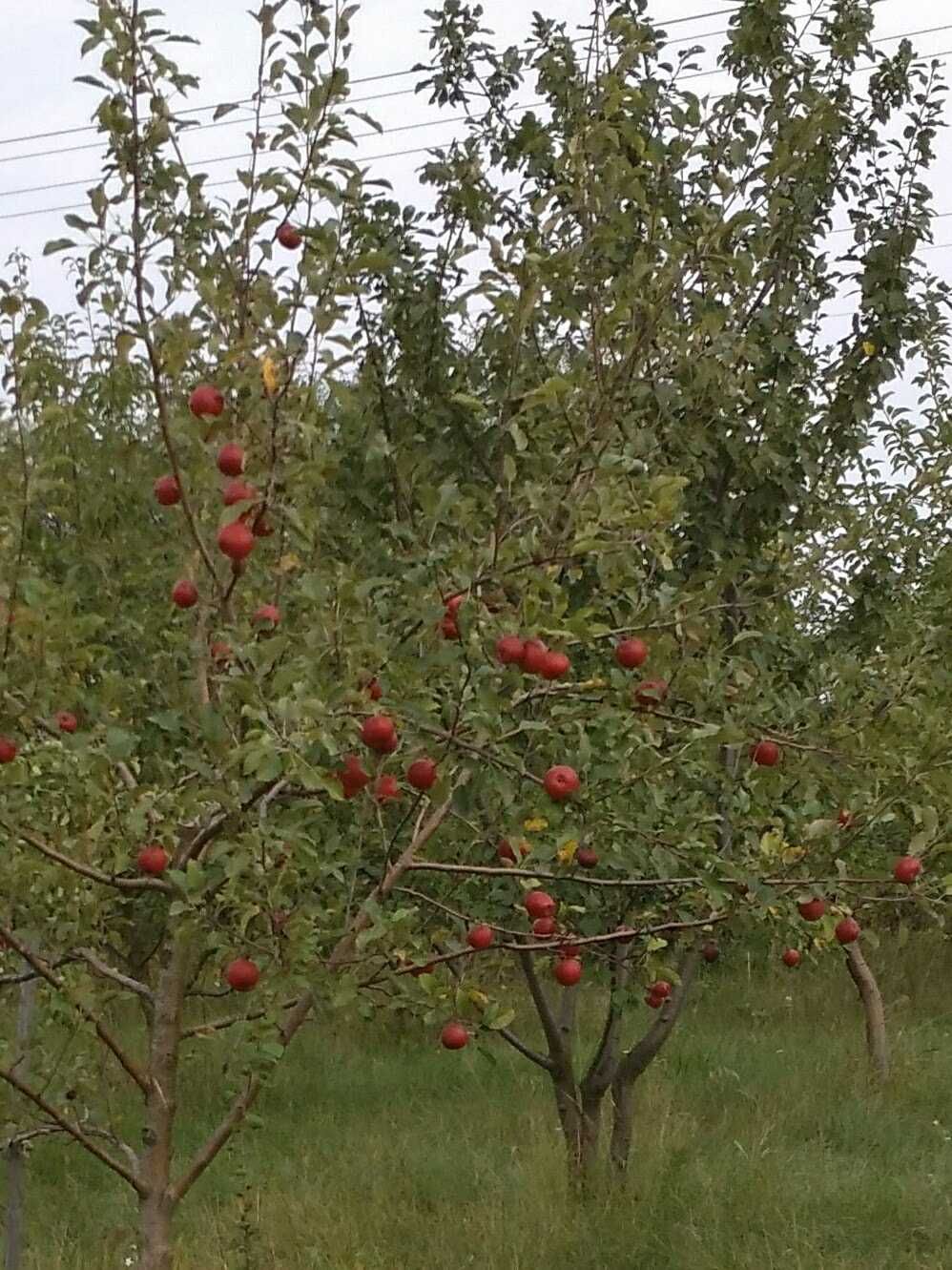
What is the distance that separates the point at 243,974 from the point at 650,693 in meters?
0.83

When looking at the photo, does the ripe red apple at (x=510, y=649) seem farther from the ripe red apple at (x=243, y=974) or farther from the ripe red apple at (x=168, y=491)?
the ripe red apple at (x=243, y=974)

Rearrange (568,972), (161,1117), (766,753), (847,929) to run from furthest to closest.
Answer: (847,929) < (568,972) < (766,753) < (161,1117)

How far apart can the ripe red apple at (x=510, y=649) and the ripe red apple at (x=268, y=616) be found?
1.43 feet

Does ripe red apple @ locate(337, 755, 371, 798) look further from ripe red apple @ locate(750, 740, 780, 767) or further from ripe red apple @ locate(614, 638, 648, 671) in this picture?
ripe red apple @ locate(750, 740, 780, 767)

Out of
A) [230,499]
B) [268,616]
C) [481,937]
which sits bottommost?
[481,937]

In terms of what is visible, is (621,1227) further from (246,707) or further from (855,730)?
(246,707)

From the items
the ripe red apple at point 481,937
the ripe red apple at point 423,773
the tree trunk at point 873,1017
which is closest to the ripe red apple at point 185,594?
the ripe red apple at point 423,773

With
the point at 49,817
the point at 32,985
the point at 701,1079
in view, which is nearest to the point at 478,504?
the point at 49,817

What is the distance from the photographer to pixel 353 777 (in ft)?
6.90

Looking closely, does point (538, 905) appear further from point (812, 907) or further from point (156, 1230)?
point (156, 1230)

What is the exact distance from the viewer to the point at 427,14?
449 cm

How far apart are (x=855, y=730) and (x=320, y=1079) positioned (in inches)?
206

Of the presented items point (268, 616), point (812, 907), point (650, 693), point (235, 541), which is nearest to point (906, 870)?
point (812, 907)

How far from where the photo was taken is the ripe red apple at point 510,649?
1.98 meters
